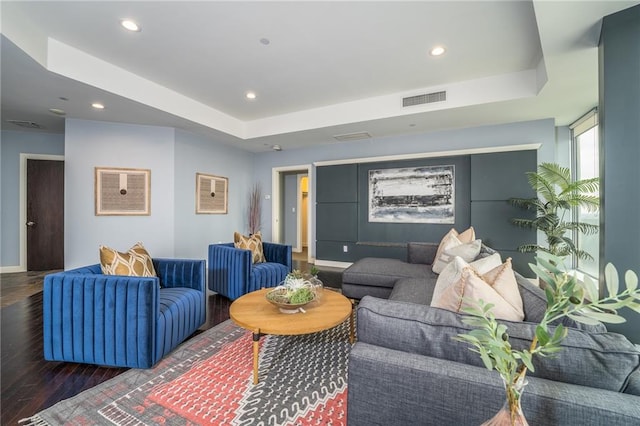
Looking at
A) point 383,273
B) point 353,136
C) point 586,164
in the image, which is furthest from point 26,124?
point 586,164

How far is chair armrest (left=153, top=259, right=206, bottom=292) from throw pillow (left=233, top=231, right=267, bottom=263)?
96 cm

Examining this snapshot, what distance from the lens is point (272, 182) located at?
20.9 ft

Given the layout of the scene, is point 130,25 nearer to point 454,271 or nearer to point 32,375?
point 32,375

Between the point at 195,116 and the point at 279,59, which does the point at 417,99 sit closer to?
the point at 279,59

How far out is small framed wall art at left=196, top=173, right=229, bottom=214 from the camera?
509 cm

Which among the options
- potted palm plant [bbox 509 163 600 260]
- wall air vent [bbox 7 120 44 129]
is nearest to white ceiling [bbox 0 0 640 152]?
wall air vent [bbox 7 120 44 129]

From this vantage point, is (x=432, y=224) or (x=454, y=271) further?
(x=432, y=224)

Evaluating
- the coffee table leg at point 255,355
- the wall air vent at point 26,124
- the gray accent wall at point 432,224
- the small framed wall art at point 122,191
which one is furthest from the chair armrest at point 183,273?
the wall air vent at point 26,124

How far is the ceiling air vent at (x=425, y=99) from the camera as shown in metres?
3.70

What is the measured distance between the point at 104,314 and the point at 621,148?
3869mm

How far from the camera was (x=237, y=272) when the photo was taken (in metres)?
3.29

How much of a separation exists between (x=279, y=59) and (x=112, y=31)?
64.4 inches

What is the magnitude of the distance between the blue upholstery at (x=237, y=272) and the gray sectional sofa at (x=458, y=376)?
2.30 m

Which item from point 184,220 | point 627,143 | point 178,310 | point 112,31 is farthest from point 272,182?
point 627,143
